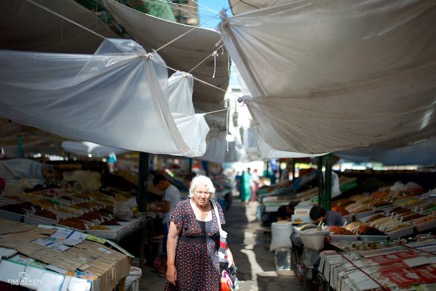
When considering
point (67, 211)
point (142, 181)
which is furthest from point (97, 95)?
point (142, 181)

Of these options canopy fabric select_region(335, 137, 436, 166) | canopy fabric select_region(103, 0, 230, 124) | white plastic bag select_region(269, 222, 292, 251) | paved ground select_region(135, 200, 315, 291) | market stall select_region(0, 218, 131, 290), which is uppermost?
canopy fabric select_region(103, 0, 230, 124)

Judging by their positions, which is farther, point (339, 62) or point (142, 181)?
point (142, 181)

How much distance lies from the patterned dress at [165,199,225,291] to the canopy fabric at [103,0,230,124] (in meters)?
1.46

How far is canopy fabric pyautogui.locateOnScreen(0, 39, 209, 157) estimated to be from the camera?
4359 millimetres

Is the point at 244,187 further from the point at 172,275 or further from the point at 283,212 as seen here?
the point at 172,275

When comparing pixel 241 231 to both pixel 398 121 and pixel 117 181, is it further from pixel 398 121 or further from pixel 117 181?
pixel 398 121

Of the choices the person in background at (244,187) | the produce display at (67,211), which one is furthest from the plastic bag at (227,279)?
the person in background at (244,187)

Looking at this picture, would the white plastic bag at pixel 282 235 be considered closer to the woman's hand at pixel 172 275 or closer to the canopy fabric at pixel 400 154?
the woman's hand at pixel 172 275

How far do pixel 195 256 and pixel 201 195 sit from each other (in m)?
0.57

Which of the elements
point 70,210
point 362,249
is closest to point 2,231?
point 70,210

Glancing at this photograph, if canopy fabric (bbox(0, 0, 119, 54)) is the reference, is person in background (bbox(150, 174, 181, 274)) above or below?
→ below

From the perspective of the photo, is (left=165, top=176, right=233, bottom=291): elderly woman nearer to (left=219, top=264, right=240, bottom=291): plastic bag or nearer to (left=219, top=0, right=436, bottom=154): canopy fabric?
(left=219, top=264, right=240, bottom=291): plastic bag

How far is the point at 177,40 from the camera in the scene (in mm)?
6145

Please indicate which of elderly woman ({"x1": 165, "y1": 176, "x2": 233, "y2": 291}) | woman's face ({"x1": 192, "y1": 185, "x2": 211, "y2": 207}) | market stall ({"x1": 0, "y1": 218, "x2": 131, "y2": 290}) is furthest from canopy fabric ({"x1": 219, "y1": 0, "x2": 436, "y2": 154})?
market stall ({"x1": 0, "y1": 218, "x2": 131, "y2": 290})
